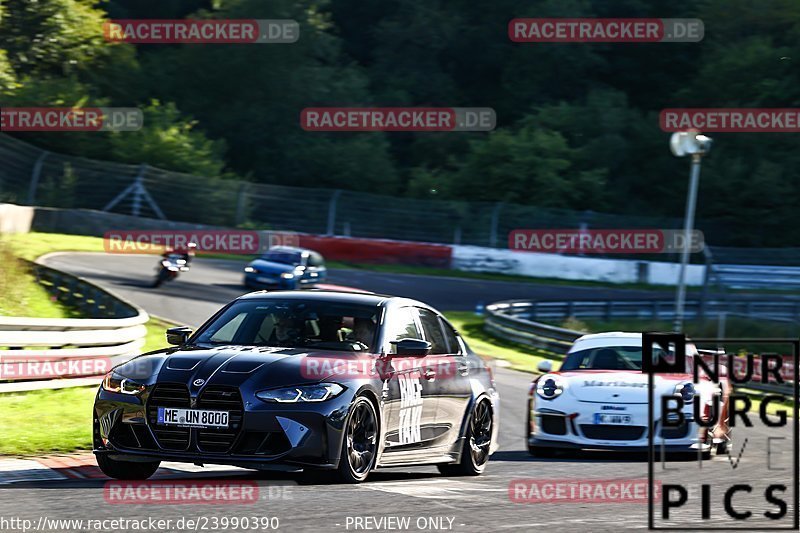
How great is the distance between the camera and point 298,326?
953 cm

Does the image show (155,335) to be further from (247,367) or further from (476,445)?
(247,367)

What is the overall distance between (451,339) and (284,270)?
Answer: 67.3 ft

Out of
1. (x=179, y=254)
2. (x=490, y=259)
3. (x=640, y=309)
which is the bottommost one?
Result: (x=640, y=309)

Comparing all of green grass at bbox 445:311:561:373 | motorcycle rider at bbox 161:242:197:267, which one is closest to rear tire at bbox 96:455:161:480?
green grass at bbox 445:311:561:373

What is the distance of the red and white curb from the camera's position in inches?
344

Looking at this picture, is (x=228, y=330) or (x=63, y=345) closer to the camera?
(x=228, y=330)

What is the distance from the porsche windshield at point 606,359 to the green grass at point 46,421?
5.18 metres

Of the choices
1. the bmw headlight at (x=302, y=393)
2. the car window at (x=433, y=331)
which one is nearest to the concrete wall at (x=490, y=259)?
the car window at (x=433, y=331)

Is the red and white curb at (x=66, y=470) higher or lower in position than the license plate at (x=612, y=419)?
lower

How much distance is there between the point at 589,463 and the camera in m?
12.4

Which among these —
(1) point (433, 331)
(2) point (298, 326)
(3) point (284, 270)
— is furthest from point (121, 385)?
(3) point (284, 270)

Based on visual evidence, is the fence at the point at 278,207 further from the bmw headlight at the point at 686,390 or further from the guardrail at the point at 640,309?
the bmw headlight at the point at 686,390

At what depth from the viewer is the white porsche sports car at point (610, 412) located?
1262 cm

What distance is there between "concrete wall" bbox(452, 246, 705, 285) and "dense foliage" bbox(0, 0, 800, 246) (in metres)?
5.47
